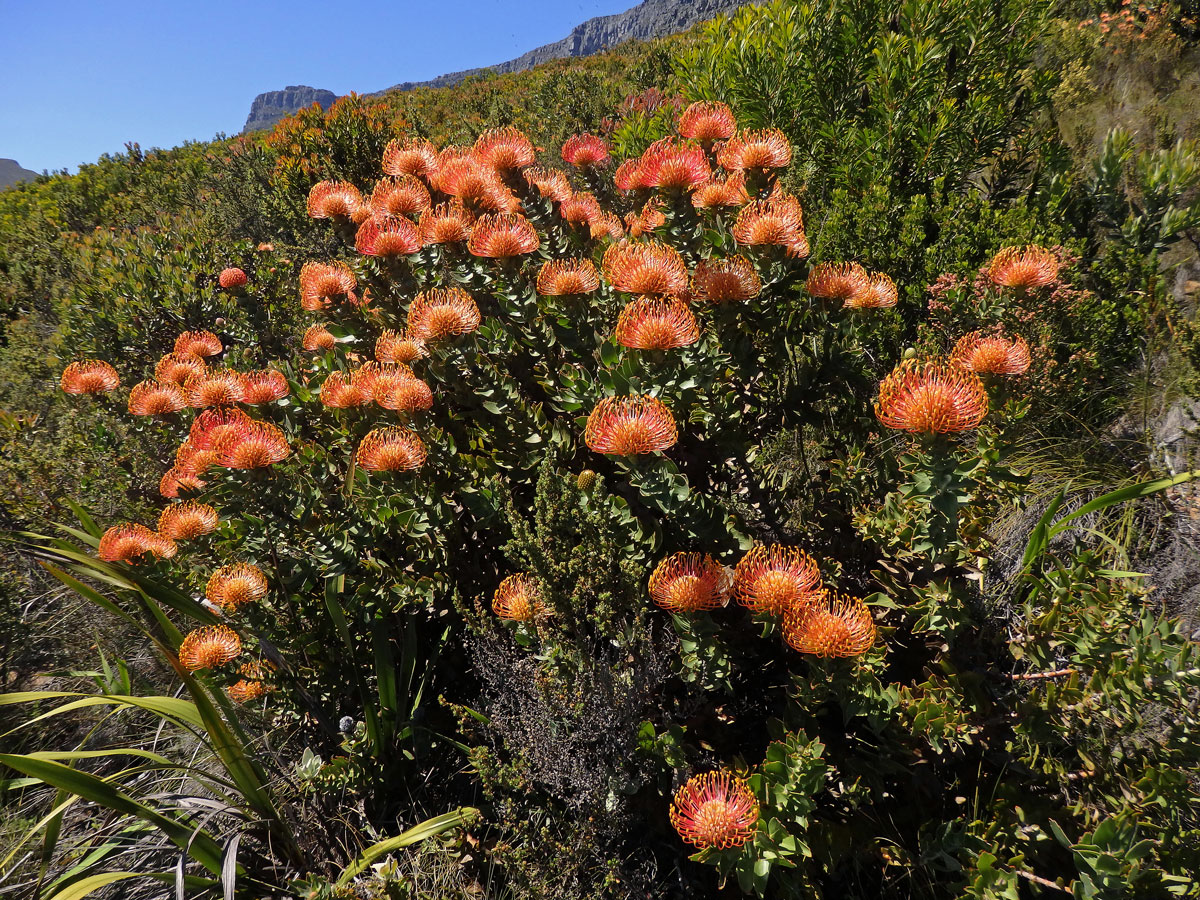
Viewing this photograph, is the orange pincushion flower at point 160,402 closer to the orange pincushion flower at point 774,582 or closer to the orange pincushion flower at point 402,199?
the orange pincushion flower at point 402,199

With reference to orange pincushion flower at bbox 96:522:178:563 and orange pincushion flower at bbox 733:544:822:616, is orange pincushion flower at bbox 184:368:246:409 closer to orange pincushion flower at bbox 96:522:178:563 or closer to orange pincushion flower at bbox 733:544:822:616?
orange pincushion flower at bbox 96:522:178:563

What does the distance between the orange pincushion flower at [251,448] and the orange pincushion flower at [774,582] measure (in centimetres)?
154

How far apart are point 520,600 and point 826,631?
0.97 m

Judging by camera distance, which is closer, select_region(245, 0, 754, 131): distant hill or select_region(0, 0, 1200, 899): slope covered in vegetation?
select_region(0, 0, 1200, 899): slope covered in vegetation

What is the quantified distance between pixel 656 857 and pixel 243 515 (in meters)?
1.82

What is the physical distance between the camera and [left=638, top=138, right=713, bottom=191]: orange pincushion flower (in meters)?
2.18

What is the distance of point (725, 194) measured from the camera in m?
2.24

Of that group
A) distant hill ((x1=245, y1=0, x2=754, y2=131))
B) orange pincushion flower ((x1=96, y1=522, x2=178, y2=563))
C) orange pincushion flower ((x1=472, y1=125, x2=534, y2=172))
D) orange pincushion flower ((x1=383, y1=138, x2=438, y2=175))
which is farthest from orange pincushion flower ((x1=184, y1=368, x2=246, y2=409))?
distant hill ((x1=245, y1=0, x2=754, y2=131))

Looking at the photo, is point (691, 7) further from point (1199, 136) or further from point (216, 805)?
point (216, 805)

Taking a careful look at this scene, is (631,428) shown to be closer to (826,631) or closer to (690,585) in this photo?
(690,585)

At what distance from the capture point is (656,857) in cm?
203

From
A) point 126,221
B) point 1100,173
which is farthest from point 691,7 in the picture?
point 1100,173

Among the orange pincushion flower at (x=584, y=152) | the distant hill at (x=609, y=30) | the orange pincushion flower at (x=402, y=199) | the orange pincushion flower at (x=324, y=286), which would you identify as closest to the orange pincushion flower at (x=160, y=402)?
the orange pincushion flower at (x=324, y=286)

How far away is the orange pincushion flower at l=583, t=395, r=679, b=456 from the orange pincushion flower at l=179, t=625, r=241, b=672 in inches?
61.7
